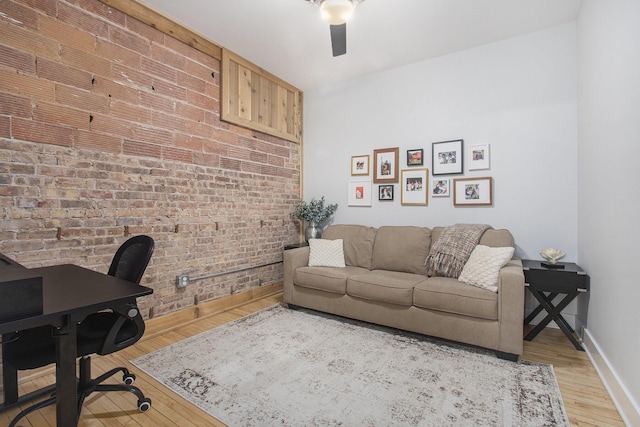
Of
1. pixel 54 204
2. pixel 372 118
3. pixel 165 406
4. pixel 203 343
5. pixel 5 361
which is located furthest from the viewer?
pixel 372 118

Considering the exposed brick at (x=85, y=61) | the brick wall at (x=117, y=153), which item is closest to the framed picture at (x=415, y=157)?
the brick wall at (x=117, y=153)

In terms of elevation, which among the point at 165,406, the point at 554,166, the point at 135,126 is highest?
the point at 135,126

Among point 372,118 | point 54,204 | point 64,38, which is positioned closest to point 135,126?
point 64,38

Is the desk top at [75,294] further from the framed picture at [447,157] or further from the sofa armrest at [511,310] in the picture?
the framed picture at [447,157]

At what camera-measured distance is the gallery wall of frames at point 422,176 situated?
11.1 feet

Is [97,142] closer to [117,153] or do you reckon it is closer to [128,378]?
[117,153]

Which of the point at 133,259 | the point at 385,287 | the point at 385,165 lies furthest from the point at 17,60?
the point at 385,165

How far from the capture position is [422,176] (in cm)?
374

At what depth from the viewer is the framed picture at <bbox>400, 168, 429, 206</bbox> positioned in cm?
371

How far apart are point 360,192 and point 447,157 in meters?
1.17

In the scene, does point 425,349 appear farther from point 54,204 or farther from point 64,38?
point 64,38

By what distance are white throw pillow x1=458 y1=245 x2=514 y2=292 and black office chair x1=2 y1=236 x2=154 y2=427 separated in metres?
2.47

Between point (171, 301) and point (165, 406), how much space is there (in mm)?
1314

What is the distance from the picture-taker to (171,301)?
3006 mm
